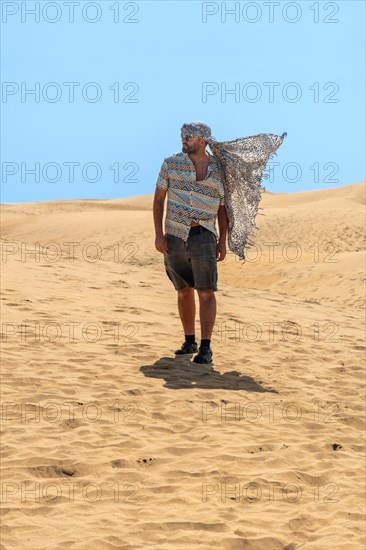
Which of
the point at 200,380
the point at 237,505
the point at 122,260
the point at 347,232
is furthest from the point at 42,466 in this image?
the point at 347,232

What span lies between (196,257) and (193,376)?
3.56 feet

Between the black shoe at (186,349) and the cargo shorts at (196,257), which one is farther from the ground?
the cargo shorts at (196,257)

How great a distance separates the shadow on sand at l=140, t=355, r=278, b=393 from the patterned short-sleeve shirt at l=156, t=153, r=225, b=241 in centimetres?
124

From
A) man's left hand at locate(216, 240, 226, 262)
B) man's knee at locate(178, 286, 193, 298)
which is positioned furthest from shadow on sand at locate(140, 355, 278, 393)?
man's left hand at locate(216, 240, 226, 262)

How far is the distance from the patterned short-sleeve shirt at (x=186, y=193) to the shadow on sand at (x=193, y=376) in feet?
4.07

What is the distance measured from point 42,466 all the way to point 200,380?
246 centimetres

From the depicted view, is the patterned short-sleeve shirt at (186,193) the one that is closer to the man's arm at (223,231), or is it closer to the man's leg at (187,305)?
the man's arm at (223,231)

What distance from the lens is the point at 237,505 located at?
5.41 metres

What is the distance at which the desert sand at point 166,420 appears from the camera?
5.07m

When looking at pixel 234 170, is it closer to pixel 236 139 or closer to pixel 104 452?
pixel 236 139

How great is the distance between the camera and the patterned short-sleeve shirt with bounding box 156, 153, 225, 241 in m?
7.73

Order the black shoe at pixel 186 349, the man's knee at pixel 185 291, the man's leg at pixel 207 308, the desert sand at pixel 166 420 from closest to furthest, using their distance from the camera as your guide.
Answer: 1. the desert sand at pixel 166 420
2. the man's leg at pixel 207 308
3. the man's knee at pixel 185 291
4. the black shoe at pixel 186 349

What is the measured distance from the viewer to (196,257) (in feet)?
25.5

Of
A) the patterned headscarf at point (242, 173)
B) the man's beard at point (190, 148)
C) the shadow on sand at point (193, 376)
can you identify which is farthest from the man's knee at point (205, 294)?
the man's beard at point (190, 148)
